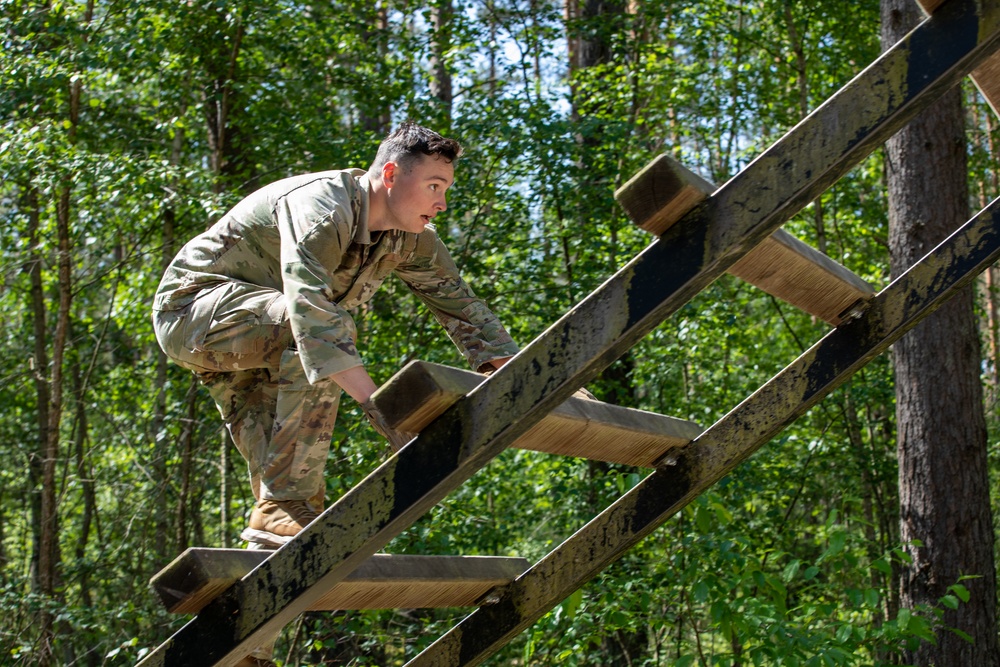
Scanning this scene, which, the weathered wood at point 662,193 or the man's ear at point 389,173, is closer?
the weathered wood at point 662,193

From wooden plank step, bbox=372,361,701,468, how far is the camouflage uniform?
1.57 ft

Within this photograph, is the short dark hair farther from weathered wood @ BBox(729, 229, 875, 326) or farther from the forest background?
the forest background

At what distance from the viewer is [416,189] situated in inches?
106

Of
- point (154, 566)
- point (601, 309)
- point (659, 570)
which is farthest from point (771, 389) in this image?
point (154, 566)

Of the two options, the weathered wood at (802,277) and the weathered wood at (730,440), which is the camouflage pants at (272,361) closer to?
the weathered wood at (730,440)

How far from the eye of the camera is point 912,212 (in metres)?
6.72

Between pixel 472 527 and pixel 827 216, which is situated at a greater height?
pixel 827 216

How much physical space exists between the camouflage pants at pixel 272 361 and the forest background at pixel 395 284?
336cm

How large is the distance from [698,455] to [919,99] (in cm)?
126

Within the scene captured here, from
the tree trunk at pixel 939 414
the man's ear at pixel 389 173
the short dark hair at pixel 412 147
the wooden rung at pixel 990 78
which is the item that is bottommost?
the tree trunk at pixel 939 414

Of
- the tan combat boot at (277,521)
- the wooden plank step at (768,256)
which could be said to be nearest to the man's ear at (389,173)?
the wooden plank step at (768,256)

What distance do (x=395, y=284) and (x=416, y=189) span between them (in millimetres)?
5713

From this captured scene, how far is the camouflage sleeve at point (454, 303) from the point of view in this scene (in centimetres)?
304

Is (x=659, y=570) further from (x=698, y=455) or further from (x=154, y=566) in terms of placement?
(x=154, y=566)
